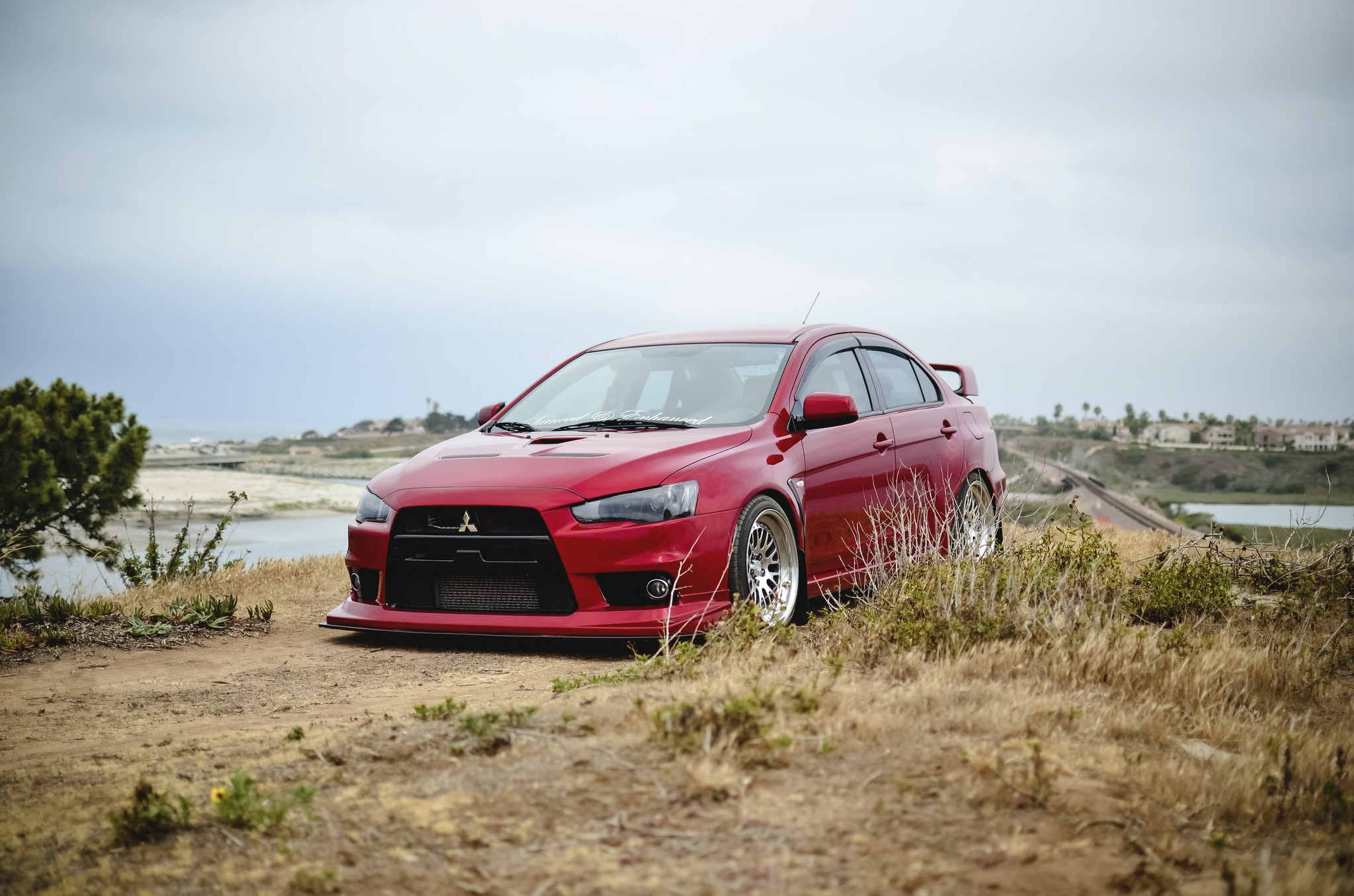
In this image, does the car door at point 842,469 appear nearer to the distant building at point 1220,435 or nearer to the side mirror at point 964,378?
the side mirror at point 964,378

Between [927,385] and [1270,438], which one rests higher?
[927,385]

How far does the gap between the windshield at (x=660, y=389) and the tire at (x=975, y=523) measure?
137cm

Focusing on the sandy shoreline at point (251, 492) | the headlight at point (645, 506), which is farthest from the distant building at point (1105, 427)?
the headlight at point (645, 506)

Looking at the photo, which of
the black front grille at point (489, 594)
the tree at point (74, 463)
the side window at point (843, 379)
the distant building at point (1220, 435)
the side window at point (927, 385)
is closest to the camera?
the black front grille at point (489, 594)

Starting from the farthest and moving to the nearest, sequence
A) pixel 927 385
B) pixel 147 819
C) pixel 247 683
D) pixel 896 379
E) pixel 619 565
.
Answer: pixel 927 385 < pixel 896 379 < pixel 619 565 < pixel 247 683 < pixel 147 819

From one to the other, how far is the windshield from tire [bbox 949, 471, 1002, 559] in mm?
1367

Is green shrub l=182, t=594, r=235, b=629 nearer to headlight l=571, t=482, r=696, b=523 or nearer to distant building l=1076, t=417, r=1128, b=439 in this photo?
headlight l=571, t=482, r=696, b=523

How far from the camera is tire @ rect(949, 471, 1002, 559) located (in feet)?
20.7

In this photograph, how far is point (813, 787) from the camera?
3033 millimetres

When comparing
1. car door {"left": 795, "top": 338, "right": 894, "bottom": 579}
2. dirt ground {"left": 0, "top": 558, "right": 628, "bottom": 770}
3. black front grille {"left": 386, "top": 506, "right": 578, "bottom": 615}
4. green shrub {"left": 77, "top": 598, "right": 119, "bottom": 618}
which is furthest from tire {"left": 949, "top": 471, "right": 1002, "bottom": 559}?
green shrub {"left": 77, "top": 598, "right": 119, "bottom": 618}

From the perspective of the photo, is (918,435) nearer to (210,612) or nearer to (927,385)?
(927,385)

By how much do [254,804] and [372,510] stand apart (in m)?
3.47

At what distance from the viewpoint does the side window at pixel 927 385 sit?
27.6ft

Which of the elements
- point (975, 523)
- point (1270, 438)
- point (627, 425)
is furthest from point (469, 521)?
point (1270, 438)
